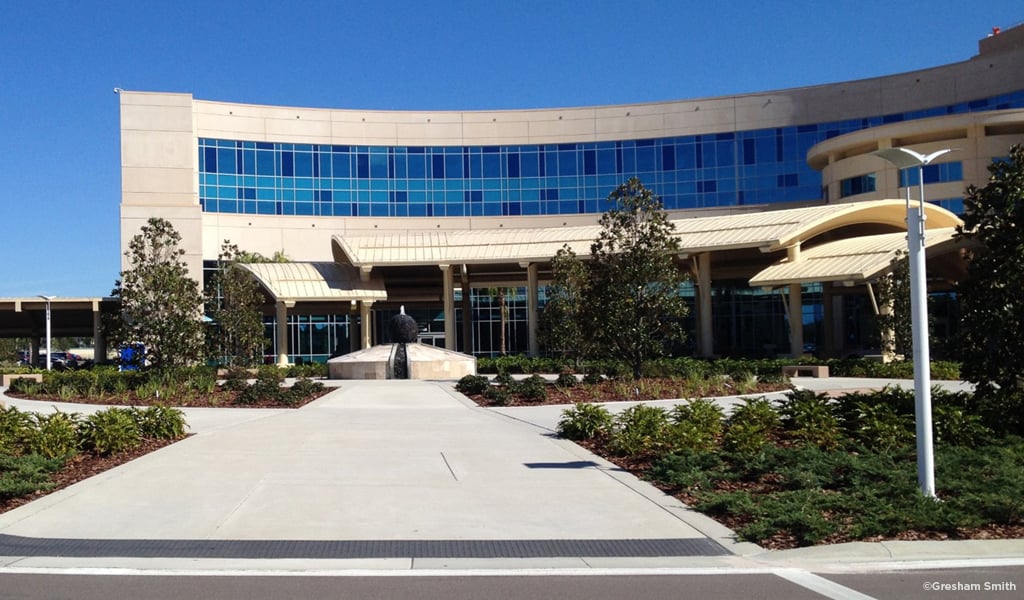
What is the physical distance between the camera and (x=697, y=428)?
1316 cm

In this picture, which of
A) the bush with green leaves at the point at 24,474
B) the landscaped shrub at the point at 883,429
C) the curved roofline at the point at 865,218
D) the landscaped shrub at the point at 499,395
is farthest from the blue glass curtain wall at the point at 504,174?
the bush with green leaves at the point at 24,474

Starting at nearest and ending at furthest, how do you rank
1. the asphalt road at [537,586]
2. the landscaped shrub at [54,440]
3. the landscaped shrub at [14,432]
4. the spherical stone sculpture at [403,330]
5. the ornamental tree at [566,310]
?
the asphalt road at [537,586]
the landscaped shrub at [54,440]
the landscaped shrub at [14,432]
the spherical stone sculpture at [403,330]
the ornamental tree at [566,310]

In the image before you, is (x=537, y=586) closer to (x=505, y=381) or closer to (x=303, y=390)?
(x=505, y=381)

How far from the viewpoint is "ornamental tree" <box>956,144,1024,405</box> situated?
13.1m

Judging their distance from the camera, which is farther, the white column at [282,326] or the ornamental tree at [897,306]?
the white column at [282,326]

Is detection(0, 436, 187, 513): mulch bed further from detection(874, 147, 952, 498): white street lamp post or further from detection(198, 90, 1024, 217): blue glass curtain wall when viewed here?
detection(198, 90, 1024, 217): blue glass curtain wall

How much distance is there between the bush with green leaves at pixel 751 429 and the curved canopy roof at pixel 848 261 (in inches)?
802

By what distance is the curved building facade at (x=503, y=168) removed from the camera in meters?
51.5

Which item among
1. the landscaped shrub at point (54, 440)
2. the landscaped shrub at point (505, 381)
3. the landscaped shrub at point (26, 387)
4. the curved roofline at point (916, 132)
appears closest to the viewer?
the landscaped shrub at point (54, 440)

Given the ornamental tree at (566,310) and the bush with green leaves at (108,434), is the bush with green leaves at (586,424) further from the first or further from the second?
the ornamental tree at (566,310)

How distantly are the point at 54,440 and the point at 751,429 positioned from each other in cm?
996

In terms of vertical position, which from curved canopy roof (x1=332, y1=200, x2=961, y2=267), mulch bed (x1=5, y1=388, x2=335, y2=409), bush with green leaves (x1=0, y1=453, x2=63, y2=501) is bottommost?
mulch bed (x1=5, y1=388, x2=335, y2=409)

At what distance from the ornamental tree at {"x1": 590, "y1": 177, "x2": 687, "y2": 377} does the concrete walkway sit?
33.0ft

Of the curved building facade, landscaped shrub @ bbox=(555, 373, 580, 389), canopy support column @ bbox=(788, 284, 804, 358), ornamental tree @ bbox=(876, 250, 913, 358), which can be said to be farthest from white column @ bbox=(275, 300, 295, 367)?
ornamental tree @ bbox=(876, 250, 913, 358)
